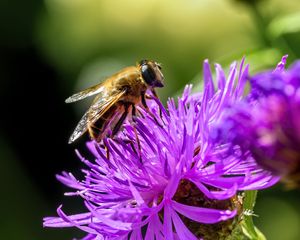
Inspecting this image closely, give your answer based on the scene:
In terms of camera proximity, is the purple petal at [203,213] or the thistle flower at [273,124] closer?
the thistle flower at [273,124]

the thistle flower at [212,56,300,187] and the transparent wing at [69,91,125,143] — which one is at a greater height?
the transparent wing at [69,91,125,143]

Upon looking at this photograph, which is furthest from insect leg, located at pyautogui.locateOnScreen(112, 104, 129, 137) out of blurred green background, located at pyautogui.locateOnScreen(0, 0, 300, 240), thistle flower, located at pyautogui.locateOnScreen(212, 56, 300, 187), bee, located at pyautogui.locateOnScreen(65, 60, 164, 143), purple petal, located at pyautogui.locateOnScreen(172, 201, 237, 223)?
blurred green background, located at pyautogui.locateOnScreen(0, 0, 300, 240)

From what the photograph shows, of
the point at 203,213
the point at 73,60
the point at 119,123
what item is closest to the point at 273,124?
the point at 203,213

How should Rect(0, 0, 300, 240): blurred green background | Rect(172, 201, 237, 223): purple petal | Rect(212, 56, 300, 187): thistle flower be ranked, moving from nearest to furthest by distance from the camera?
Rect(212, 56, 300, 187): thistle flower, Rect(172, 201, 237, 223): purple petal, Rect(0, 0, 300, 240): blurred green background

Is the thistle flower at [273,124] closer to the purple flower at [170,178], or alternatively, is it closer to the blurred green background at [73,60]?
the purple flower at [170,178]

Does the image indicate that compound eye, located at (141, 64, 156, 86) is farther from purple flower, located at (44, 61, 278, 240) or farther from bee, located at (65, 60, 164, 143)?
purple flower, located at (44, 61, 278, 240)

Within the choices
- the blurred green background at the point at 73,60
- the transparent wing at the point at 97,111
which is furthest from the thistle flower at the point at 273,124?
the blurred green background at the point at 73,60
